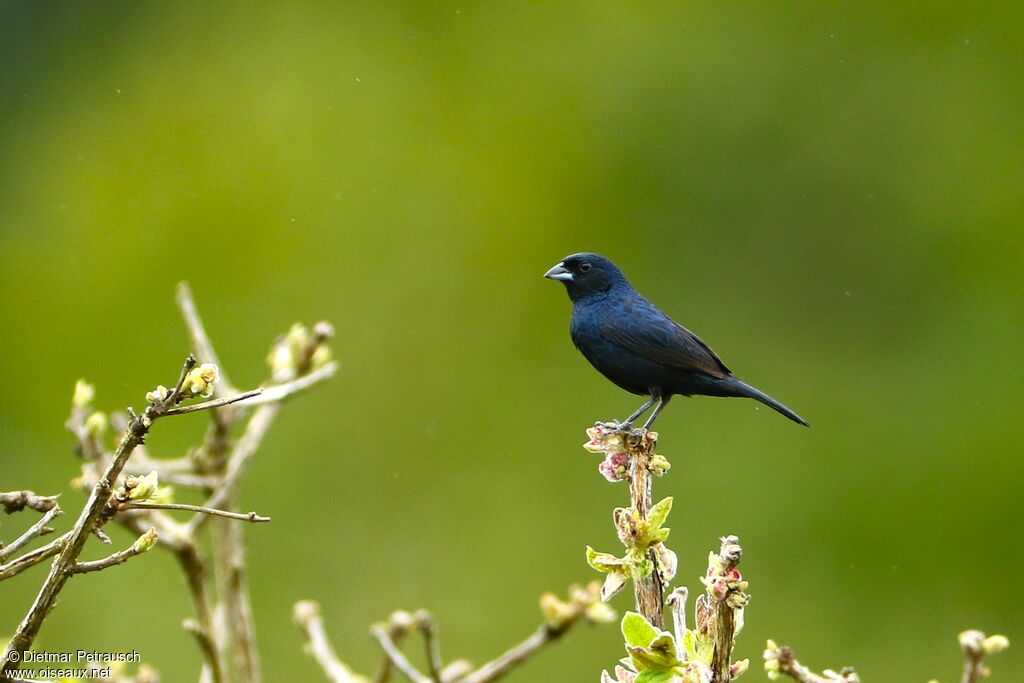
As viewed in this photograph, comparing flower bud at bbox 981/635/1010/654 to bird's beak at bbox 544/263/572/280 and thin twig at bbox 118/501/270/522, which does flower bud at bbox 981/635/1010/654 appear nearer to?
thin twig at bbox 118/501/270/522

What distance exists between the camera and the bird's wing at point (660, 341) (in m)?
3.78

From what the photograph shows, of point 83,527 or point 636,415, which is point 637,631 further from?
point 636,415

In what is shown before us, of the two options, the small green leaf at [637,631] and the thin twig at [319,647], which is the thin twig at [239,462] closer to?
the thin twig at [319,647]

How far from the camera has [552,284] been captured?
904 centimetres

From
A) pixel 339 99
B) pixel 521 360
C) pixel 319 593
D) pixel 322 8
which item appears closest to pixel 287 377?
pixel 319 593

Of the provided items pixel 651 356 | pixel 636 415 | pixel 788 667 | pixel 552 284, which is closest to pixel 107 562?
pixel 788 667

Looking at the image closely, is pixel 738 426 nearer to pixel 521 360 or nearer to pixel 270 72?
pixel 521 360

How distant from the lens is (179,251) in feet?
30.1

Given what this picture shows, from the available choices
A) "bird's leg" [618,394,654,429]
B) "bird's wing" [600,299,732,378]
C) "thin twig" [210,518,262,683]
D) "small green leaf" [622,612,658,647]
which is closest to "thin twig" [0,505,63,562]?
"small green leaf" [622,612,658,647]

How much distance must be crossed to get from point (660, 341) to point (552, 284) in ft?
17.2

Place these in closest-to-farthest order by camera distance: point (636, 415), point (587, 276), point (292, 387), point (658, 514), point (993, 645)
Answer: point (993, 645)
point (658, 514)
point (292, 387)
point (636, 415)
point (587, 276)

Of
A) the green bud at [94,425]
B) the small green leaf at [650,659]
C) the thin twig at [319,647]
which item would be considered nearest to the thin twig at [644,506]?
the small green leaf at [650,659]

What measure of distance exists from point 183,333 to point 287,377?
559cm

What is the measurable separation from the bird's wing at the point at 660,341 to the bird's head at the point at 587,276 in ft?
0.86
